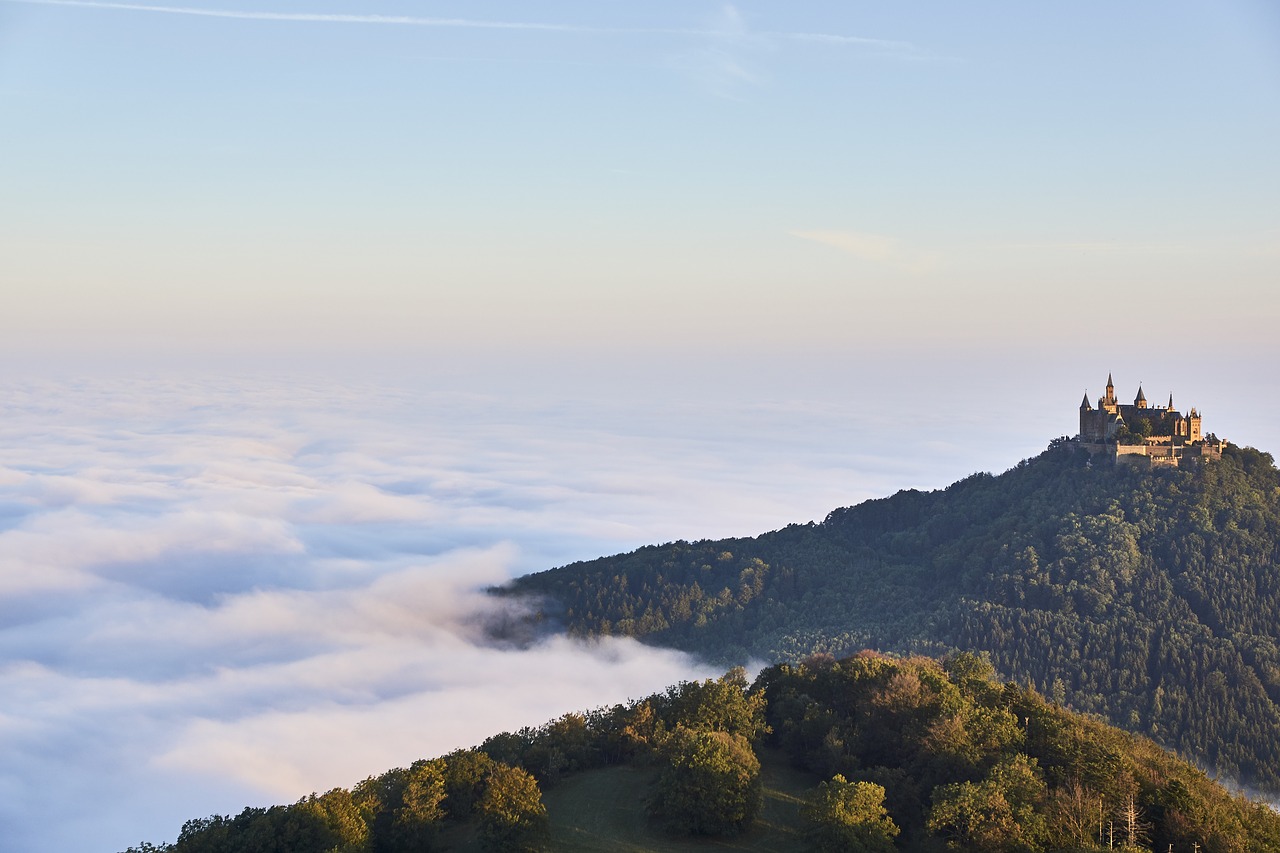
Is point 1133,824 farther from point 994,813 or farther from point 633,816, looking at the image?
point 633,816

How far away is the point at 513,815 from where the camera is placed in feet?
130

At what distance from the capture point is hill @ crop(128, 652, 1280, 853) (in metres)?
36.6

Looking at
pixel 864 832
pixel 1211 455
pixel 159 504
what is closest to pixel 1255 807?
pixel 864 832

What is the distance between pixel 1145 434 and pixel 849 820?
270ft

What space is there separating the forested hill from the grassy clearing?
4272 centimetres

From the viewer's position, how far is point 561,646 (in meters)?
119

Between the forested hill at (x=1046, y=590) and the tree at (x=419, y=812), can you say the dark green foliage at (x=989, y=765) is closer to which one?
the tree at (x=419, y=812)

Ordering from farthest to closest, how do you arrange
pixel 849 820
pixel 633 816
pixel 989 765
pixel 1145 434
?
pixel 1145 434 → pixel 633 816 → pixel 989 765 → pixel 849 820

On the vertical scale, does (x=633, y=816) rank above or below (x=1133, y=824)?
below

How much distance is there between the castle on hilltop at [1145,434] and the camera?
10556 cm

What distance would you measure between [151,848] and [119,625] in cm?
10967

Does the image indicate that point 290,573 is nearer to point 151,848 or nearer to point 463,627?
point 463,627

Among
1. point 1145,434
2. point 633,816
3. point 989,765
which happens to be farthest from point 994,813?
point 1145,434

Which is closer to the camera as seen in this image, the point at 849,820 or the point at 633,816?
the point at 849,820
